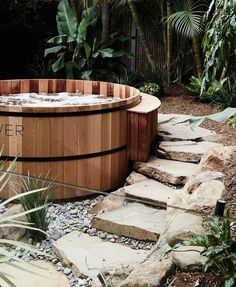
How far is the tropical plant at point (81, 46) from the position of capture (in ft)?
29.2

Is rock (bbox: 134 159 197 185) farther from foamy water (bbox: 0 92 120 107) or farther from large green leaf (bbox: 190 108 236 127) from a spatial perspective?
large green leaf (bbox: 190 108 236 127)

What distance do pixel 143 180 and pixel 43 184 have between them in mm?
1904

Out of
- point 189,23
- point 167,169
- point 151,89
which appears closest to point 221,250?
point 167,169

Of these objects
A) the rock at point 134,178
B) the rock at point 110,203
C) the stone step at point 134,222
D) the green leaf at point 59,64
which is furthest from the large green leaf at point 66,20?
the stone step at point 134,222

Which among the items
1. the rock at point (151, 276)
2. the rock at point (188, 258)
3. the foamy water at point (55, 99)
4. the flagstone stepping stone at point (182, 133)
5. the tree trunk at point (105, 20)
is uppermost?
the tree trunk at point (105, 20)

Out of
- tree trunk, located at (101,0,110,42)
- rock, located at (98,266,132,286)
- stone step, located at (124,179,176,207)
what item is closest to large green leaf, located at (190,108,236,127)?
rock, located at (98,266,132,286)

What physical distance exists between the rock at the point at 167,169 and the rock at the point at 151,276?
1910 millimetres

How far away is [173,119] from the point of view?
662cm

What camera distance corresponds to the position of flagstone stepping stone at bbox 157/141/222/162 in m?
5.15

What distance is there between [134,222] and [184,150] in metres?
1.47

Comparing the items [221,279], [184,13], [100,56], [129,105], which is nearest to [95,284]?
[221,279]

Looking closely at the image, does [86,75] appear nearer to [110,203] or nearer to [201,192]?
→ [110,203]

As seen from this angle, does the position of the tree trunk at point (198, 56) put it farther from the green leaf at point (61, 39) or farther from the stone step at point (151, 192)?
the stone step at point (151, 192)

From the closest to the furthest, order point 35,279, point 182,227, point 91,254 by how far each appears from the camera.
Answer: point 182,227 < point 35,279 < point 91,254
